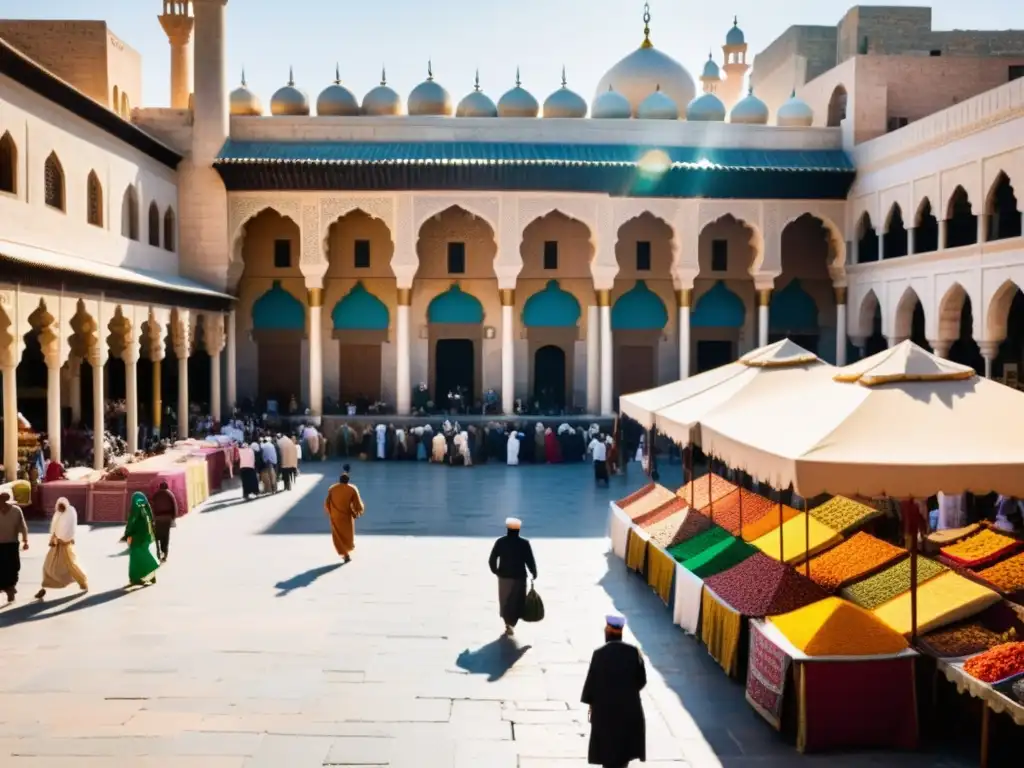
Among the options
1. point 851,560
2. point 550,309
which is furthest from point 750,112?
point 851,560

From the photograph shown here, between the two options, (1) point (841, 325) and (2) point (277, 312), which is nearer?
(1) point (841, 325)

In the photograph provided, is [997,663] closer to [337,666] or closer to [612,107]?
[337,666]

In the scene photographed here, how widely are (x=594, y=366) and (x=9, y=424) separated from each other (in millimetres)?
14084

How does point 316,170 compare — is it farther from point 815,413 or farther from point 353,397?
point 815,413

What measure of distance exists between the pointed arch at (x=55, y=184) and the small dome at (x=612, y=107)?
1373 centimetres

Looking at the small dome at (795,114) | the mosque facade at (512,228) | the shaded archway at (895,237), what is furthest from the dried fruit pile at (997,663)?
the small dome at (795,114)

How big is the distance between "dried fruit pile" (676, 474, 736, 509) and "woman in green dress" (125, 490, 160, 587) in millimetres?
5721

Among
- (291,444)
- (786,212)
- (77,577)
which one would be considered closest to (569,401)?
(786,212)

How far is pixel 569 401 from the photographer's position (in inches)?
1077

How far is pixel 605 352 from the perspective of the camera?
2475 cm

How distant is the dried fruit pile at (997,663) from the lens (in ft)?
19.7

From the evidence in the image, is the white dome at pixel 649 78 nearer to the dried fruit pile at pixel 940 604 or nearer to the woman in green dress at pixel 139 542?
A: the woman in green dress at pixel 139 542

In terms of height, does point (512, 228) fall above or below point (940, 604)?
above

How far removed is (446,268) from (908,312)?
11.3 m
